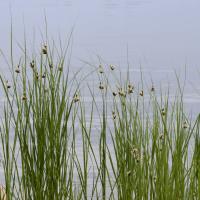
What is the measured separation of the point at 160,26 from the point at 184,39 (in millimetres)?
5013

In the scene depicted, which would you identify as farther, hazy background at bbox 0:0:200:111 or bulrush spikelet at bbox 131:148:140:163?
hazy background at bbox 0:0:200:111

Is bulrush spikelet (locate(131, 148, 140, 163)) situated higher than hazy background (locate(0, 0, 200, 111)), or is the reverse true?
bulrush spikelet (locate(131, 148, 140, 163))

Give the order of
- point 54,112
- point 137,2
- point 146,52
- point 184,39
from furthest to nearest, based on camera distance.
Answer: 1. point 137,2
2. point 184,39
3. point 146,52
4. point 54,112

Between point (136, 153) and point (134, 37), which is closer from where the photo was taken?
point (136, 153)

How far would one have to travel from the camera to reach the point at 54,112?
13.5ft

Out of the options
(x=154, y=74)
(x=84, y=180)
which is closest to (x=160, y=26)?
(x=154, y=74)

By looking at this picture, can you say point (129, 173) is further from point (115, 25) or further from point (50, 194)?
point (115, 25)

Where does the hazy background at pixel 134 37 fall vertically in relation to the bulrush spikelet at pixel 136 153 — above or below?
below

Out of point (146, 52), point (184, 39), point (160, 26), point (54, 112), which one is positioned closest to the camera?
point (54, 112)

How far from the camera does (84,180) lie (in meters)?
4.28

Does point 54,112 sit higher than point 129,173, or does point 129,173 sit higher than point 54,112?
point 54,112

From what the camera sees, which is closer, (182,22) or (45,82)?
(45,82)

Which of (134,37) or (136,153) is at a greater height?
(136,153)

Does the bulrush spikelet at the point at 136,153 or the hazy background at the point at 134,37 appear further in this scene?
the hazy background at the point at 134,37
